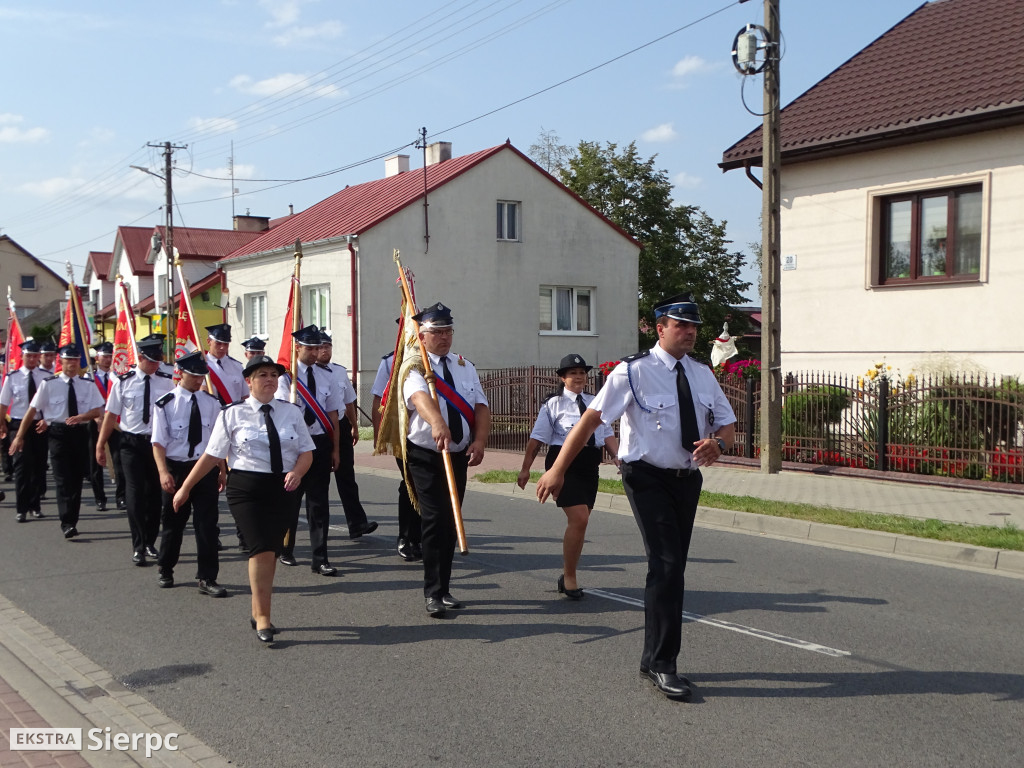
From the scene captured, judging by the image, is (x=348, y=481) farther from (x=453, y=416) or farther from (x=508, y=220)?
(x=508, y=220)

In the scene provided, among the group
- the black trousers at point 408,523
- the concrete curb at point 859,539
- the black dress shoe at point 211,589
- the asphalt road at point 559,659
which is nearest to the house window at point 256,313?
the concrete curb at point 859,539

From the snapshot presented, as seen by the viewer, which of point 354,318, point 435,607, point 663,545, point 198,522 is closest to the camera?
point 663,545

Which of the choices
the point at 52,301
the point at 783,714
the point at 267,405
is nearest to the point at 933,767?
the point at 783,714

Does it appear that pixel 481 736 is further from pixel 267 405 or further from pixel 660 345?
pixel 267 405

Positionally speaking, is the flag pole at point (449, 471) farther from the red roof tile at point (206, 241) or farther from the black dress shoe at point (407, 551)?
the red roof tile at point (206, 241)

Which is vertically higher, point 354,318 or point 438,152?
point 438,152

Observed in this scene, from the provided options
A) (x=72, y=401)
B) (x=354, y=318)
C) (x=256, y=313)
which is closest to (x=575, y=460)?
(x=72, y=401)

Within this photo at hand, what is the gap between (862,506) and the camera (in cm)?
1127

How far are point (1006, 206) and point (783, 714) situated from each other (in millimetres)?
12363

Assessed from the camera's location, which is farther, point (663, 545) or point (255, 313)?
point (255, 313)

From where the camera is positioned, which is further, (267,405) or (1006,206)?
(1006,206)

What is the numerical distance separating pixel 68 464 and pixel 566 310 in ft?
74.2

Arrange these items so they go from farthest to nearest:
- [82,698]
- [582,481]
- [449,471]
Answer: [582,481] → [449,471] → [82,698]

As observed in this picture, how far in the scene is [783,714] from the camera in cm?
479
